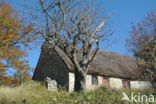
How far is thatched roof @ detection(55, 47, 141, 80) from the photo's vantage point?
62.8 ft

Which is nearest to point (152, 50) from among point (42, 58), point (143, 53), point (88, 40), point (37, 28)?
point (143, 53)

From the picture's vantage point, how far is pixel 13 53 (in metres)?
17.3

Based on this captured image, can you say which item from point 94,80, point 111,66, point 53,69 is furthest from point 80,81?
point 111,66

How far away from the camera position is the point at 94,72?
18.9m

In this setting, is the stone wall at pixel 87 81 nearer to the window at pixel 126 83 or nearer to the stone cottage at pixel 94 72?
the stone cottage at pixel 94 72

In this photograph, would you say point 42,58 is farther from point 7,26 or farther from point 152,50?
point 152,50

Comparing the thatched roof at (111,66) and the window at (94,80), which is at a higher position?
the thatched roof at (111,66)

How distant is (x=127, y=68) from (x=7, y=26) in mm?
14610

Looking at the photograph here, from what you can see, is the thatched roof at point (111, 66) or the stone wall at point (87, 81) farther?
the thatched roof at point (111, 66)

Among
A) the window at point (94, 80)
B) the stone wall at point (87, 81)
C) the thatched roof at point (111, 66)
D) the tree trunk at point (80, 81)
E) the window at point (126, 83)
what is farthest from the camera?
the window at point (126, 83)

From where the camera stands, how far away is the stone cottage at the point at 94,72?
18.0 m

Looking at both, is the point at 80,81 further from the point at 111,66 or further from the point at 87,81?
the point at 111,66

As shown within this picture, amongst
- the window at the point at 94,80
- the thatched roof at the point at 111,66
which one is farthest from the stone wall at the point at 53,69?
the window at the point at 94,80

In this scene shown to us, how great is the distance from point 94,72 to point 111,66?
3744 mm
